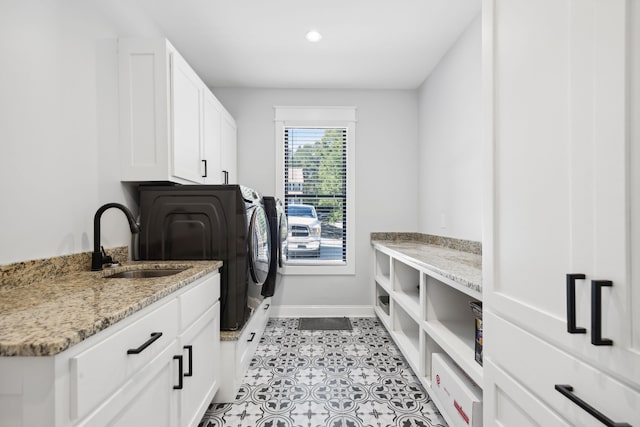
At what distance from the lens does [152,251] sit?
6.14 ft

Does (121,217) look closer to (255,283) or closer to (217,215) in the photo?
(217,215)

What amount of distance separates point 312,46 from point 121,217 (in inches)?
78.1

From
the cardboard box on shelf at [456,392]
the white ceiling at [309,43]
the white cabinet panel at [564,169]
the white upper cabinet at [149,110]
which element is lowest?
the cardboard box on shelf at [456,392]

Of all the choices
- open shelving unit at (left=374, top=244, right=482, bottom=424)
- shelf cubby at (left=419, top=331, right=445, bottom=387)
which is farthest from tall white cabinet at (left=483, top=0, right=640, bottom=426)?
shelf cubby at (left=419, top=331, right=445, bottom=387)

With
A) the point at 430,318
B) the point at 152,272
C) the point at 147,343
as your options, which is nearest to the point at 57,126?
the point at 152,272

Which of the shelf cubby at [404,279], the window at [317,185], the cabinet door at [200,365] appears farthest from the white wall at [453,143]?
the cabinet door at [200,365]

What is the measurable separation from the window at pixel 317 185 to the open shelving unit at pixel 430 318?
0.84 metres

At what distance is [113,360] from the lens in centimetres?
83

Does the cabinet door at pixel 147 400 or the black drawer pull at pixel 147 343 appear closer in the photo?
the cabinet door at pixel 147 400

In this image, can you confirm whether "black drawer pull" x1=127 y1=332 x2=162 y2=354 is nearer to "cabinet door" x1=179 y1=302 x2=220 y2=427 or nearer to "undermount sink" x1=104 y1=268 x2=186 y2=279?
"cabinet door" x1=179 y1=302 x2=220 y2=427

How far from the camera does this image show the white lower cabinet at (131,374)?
2.13 feet

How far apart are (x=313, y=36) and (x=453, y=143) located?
4.81 ft

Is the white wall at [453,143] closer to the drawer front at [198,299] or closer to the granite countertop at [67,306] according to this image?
the drawer front at [198,299]

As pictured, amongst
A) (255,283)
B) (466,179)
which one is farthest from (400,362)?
(466,179)
